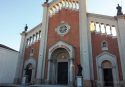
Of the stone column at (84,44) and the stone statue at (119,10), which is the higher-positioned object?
the stone statue at (119,10)

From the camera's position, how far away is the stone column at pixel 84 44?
15.6 metres

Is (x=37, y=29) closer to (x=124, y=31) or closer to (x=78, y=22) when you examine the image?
(x=78, y=22)

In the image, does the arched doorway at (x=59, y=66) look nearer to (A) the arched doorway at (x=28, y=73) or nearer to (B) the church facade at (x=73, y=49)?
(B) the church facade at (x=73, y=49)

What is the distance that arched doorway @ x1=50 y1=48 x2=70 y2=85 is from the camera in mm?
17703

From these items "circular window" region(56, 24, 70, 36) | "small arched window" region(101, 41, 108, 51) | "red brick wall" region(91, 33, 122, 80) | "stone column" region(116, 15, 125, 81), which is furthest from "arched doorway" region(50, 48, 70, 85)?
"stone column" region(116, 15, 125, 81)

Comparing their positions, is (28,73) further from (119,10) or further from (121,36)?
(119,10)

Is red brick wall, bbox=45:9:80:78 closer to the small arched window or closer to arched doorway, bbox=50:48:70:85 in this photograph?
arched doorway, bbox=50:48:70:85

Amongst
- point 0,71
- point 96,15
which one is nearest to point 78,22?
point 96,15

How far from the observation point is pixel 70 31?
18.3 meters

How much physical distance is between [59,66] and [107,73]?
5.81 meters

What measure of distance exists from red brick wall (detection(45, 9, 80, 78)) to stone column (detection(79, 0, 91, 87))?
54 cm

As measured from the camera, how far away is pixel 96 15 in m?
18.0

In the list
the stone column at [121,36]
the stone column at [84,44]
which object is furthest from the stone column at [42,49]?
the stone column at [121,36]

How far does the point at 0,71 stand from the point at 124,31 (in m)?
18.5
